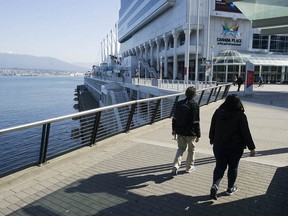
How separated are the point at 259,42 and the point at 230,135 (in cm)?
4946

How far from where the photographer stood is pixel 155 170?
5.13m

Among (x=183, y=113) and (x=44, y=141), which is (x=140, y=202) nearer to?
(x=183, y=113)

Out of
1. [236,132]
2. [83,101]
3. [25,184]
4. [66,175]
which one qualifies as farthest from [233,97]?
[83,101]

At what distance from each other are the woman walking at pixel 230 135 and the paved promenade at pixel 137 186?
0.47 m

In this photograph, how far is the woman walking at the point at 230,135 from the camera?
380cm

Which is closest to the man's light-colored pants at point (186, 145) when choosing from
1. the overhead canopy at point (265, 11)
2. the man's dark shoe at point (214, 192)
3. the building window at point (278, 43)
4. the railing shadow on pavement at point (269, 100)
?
the man's dark shoe at point (214, 192)

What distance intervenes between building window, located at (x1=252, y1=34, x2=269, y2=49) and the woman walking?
161 ft

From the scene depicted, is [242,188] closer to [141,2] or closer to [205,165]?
[205,165]

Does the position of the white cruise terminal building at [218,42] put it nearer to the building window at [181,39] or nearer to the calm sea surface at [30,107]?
the building window at [181,39]

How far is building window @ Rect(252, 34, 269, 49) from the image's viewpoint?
47.9 meters

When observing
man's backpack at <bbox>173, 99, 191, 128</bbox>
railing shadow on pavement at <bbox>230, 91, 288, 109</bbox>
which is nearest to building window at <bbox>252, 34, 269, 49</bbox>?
railing shadow on pavement at <bbox>230, 91, 288, 109</bbox>

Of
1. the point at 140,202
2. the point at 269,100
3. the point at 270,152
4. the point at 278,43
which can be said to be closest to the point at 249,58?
the point at 278,43

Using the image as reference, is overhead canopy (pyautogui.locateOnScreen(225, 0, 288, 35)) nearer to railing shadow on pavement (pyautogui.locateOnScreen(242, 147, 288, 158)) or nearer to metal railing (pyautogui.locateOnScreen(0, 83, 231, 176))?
railing shadow on pavement (pyautogui.locateOnScreen(242, 147, 288, 158))

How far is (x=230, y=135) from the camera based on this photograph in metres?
3.83
